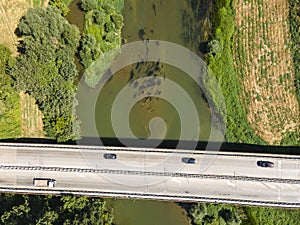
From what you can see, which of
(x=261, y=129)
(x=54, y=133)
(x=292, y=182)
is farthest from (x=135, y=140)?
(x=292, y=182)

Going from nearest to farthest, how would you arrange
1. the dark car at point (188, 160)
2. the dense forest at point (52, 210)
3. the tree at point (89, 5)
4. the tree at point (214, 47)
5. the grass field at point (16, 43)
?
the dense forest at point (52, 210) < the dark car at point (188, 160) < the tree at point (214, 47) < the tree at point (89, 5) < the grass field at point (16, 43)

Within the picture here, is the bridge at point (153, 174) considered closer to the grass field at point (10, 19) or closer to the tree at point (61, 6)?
the grass field at point (10, 19)

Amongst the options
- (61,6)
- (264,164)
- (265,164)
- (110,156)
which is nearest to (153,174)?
(110,156)

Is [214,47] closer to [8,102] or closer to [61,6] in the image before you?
[61,6]

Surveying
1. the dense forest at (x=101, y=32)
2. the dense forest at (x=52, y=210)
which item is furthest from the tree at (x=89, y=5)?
the dense forest at (x=52, y=210)

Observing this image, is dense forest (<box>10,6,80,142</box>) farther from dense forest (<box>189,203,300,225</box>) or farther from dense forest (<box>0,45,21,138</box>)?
dense forest (<box>189,203,300,225</box>)

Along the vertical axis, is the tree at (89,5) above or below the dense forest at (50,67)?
above

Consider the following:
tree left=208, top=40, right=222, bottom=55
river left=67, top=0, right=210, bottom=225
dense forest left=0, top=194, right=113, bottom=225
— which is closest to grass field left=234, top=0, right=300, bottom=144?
tree left=208, top=40, right=222, bottom=55
